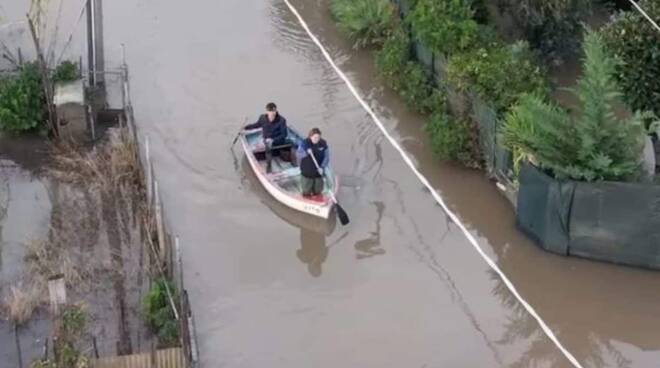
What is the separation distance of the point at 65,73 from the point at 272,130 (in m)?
3.69

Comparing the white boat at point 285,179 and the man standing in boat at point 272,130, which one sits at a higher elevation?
the man standing in boat at point 272,130

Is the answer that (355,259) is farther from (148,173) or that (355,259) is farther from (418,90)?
(418,90)

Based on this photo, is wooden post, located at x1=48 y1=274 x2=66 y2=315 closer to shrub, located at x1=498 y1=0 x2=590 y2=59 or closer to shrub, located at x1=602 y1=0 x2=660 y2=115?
shrub, located at x1=602 y1=0 x2=660 y2=115

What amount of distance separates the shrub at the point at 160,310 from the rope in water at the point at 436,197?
4285mm

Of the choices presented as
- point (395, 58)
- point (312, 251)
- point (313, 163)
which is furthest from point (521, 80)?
point (312, 251)

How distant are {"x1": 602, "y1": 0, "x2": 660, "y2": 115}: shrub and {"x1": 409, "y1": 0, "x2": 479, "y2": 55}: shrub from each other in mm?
2742

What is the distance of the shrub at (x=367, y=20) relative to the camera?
67.8 ft

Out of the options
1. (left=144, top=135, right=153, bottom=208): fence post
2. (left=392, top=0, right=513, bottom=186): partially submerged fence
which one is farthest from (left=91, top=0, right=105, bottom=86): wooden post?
(left=392, top=0, right=513, bottom=186): partially submerged fence

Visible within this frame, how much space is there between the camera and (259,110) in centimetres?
1936

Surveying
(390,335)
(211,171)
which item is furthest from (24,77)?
(390,335)

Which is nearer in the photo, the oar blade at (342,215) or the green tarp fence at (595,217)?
the green tarp fence at (595,217)

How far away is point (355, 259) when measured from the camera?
15.9 m

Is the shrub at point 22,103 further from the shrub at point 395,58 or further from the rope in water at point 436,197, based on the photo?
the shrub at point 395,58

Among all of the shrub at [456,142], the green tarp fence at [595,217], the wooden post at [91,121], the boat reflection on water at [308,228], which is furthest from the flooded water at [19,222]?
the green tarp fence at [595,217]
